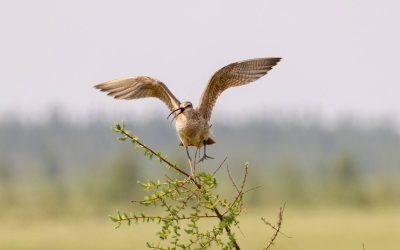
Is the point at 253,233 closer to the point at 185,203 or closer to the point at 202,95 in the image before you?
the point at 202,95

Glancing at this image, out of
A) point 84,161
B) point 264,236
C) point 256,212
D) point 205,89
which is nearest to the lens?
point 205,89

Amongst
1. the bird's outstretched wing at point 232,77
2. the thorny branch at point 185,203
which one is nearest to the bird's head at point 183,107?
the bird's outstretched wing at point 232,77

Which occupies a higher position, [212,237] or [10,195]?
[212,237]

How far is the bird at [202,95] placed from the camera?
7145 mm

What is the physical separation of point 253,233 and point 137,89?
5698 cm

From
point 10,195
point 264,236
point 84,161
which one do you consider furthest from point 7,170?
point 84,161

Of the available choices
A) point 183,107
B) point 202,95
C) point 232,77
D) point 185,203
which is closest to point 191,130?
point 183,107

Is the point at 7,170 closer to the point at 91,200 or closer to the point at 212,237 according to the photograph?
the point at 91,200

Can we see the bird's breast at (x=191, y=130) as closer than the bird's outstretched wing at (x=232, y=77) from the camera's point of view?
Yes

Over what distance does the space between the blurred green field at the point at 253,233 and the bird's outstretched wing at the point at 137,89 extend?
4246 cm

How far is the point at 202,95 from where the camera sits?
7.39 metres

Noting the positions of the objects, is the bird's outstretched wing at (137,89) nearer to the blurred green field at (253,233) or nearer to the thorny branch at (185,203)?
the thorny branch at (185,203)

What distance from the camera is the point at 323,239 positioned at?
59.4 metres

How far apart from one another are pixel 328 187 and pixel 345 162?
7.46 metres
